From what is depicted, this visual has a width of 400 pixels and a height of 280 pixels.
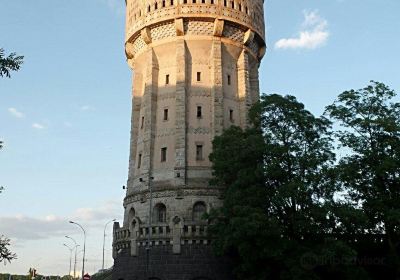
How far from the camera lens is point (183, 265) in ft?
123

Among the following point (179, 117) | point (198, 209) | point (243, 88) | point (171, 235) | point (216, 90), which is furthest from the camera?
point (243, 88)

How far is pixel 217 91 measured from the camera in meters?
43.3

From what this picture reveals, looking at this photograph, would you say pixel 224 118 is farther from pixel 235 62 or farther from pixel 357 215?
pixel 357 215

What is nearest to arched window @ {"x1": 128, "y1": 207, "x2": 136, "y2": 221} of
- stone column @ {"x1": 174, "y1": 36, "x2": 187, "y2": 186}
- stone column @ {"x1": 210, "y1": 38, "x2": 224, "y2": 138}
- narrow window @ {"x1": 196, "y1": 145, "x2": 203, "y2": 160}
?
stone column @ {"x1": 174, "y1": 36, "x2": 187, "y2": 186}

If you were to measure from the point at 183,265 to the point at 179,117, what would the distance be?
13132 millimetres

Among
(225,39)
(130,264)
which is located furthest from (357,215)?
(225,39)

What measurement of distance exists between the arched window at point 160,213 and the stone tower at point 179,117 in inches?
3.6

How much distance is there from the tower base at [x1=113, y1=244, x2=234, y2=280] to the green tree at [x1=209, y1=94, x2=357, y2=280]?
9.92 ft

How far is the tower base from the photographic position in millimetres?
37250

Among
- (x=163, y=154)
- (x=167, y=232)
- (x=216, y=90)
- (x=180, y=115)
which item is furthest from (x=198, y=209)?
(x=216, y=90)

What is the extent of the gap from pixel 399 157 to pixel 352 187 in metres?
3.64

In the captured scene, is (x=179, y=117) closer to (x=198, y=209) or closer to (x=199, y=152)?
(x=199, y=152)

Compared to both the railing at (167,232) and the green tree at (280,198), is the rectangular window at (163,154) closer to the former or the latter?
the railing at (167,232)

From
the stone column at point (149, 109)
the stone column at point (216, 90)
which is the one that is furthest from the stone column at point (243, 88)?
the stone column at point (149, 109)
